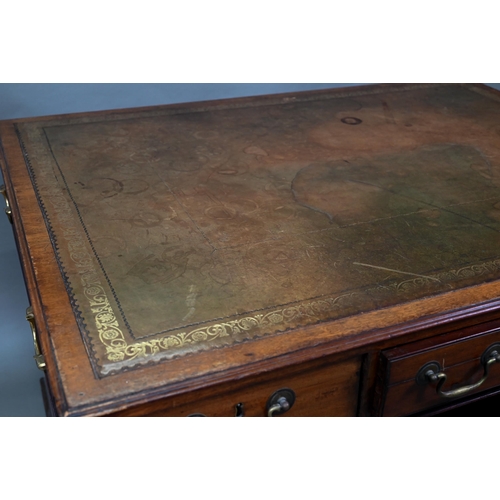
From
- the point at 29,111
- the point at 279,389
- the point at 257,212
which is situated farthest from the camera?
the point at 29,111

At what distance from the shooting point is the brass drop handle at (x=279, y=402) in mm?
1293

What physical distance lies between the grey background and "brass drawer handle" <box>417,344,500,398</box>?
1281mm

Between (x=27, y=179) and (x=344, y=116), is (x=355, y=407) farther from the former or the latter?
(x=344, y=116)

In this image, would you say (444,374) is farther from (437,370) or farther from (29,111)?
(29,111)

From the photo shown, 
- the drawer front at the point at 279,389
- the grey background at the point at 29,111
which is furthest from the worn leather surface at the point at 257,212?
the grey background at the point at 29,111

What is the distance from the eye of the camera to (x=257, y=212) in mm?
1724

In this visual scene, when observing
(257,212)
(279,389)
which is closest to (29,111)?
(257,212)

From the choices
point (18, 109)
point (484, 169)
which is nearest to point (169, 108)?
point (18, 109)

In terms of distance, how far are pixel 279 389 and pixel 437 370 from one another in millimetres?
358

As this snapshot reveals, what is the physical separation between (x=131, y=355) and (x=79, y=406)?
0.48 feet

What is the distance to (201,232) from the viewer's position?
1.62 meters

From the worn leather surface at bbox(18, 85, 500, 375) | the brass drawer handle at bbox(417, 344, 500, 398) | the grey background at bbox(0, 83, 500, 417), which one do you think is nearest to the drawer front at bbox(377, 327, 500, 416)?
the brass drawer handle at bbox(417, 344, 500, 398)

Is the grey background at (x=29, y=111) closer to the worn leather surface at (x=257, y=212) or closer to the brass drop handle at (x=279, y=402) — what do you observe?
the worn leather surface at (x=257, y=212)

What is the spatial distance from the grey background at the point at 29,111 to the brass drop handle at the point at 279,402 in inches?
43.8
